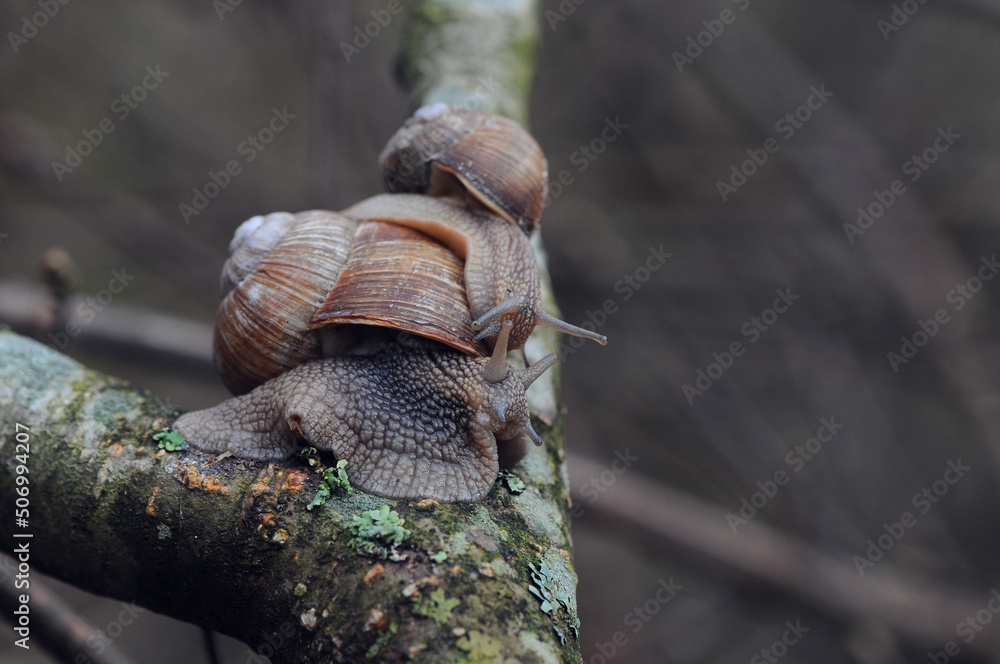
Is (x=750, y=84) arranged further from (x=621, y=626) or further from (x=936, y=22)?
(x=621, y=626)

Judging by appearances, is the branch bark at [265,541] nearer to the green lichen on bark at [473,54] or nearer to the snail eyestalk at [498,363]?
the snail eyestalk at [498,363]

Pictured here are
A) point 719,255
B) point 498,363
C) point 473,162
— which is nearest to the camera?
point 498,363

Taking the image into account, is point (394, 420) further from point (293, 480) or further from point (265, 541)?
point (265, 541)

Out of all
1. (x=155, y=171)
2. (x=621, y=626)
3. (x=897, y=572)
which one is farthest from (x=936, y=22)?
(x=155, y=171)

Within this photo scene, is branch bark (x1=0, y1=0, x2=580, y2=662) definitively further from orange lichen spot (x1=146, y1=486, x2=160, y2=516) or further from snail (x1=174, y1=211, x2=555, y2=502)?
snail (x1=174, y1=211, x2=555, y2=502)

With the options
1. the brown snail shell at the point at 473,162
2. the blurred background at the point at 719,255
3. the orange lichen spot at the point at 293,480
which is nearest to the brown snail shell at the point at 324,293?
the brown snail shell at the point at 473,162

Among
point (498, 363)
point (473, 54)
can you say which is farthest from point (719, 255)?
point (498, 363)
